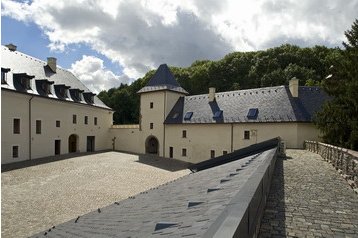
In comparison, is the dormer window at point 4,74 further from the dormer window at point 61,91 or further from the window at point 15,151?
the dormer window at point 61,91

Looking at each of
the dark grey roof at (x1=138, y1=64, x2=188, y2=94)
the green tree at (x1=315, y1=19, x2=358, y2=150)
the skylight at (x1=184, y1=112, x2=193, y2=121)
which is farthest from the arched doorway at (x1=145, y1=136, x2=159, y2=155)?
the green tree at (x1=315, y1=19, x2=358, y2=150)

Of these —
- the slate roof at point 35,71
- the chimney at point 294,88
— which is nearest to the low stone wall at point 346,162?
the chimney at point 294,88

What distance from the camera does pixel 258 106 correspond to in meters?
25.6

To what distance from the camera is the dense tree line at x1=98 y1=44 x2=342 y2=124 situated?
128ft

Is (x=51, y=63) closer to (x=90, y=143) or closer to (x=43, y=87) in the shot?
(x=43, y=87)

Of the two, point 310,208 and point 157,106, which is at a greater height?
point 157,106

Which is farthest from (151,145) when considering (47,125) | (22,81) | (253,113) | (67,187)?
(67,187)

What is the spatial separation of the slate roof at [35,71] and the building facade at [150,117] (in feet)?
0.38

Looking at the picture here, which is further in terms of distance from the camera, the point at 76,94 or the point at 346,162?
the point at 76,94

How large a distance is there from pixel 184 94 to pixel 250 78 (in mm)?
13492

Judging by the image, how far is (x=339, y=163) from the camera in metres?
9.55

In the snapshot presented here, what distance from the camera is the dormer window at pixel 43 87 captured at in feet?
87.9

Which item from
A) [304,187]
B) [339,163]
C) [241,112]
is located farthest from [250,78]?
[304,187]

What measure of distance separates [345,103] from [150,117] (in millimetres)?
21389
